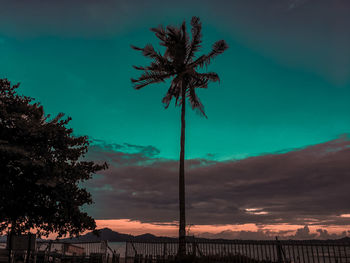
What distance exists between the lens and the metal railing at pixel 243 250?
43.3 feet

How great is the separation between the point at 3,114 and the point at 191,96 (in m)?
13.1

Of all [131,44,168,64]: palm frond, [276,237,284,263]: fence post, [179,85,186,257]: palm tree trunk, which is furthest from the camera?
[131,44,168,64]: palm frond

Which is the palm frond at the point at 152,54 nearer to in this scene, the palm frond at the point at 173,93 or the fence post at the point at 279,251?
the palm frond at the point at 173,93

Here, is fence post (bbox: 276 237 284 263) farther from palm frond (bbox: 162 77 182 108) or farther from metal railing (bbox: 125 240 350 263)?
palm frond (bbox: 162 77 182 108)

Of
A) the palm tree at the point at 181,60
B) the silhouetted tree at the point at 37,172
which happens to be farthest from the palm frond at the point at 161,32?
the silhouetted tree at the point at 37,172

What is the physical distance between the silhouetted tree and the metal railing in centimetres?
519

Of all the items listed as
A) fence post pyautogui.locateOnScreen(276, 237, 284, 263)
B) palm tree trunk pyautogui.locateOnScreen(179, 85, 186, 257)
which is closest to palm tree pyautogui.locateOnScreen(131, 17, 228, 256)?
palm tree trunk pyautogui.locateOnScreen(179, 85, 186, 257)

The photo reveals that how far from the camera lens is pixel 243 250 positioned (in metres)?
16.5

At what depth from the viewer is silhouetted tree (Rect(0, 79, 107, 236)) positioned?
21.2m

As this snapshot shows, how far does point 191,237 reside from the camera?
19422mm

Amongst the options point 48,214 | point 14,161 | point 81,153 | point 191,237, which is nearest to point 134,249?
point 191,237

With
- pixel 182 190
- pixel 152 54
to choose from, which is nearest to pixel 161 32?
pixel 152 54

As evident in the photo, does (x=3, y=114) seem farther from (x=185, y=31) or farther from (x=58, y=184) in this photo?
(x=185, y=31)

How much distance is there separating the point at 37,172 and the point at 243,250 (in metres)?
13.8
